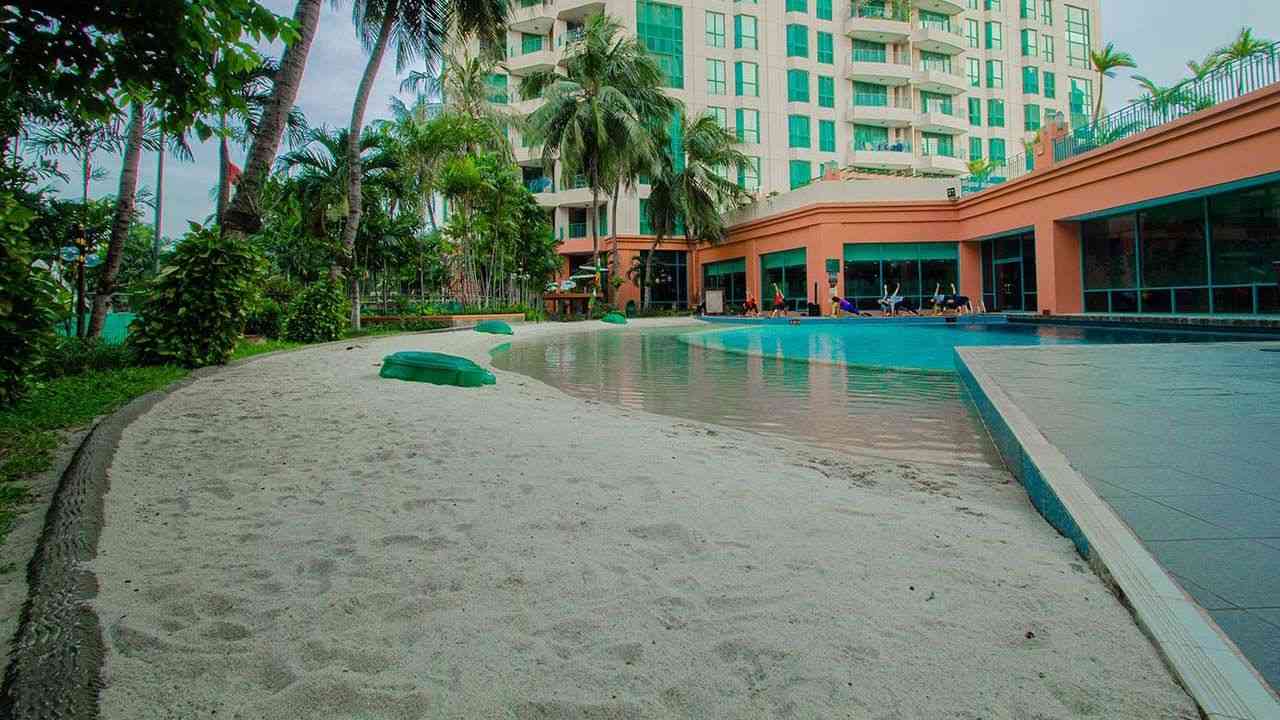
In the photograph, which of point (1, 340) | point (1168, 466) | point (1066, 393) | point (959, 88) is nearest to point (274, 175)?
point (1, 340)

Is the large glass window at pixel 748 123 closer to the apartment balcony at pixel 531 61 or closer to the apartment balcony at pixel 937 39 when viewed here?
the apartment balcony at pixel 531 61

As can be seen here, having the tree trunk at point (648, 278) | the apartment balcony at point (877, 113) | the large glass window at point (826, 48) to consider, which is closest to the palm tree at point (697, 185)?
the tree trunk at point (648, 278)

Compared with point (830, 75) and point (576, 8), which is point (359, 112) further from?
point (830, 75)

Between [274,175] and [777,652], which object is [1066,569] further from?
[274,175]

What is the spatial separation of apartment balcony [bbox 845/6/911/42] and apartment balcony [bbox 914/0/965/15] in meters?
1.81

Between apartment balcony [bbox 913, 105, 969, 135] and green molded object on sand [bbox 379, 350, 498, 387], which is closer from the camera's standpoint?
green molded object on sand [bbox 379, 350, 498, 387]

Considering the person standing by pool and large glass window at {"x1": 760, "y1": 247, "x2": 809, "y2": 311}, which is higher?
large glass window at {"x1": 760, "y1": 247, "x2": 809, "y2": 311}

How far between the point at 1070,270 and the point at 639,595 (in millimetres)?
24099

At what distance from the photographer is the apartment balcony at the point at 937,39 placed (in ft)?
149

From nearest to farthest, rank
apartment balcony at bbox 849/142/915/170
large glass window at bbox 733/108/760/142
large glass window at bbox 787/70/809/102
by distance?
large glass window at bbox 733/108/760/142
large glass window at bbox 787/70/809/102
apartment balcony at bbox 849/142/915/170

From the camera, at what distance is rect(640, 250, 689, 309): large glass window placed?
43344 millimetres

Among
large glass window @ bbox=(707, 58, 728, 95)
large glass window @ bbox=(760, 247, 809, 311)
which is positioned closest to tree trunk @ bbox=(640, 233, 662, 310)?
large glass window @ bbox=(760, 247, 809, 311)

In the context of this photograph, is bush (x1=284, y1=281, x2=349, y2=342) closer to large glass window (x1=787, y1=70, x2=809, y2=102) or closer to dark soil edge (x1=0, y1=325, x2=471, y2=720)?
dark soil edge (x1=0, y1=325, x2=471, y2=720)

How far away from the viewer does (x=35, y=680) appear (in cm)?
203
